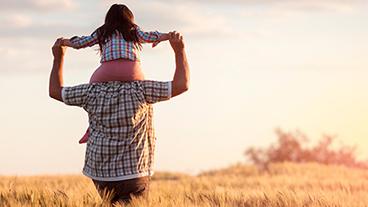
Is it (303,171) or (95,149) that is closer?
(95,149)

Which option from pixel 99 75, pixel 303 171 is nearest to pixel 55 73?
pixel 99 75

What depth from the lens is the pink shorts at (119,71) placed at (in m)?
6.07

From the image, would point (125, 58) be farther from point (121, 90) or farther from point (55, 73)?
point (55, 73)

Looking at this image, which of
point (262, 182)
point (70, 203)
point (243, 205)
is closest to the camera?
point (70, 203)

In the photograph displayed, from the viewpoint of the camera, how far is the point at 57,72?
6.35 metres

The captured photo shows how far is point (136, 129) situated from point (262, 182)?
588cm

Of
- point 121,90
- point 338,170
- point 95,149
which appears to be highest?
point 121,90

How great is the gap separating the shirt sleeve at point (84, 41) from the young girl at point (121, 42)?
0.05 meters

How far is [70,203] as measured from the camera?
5641 millimetres

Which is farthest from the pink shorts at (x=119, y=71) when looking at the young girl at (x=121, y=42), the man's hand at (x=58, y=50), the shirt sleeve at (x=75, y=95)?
the man's hand at (x=58, y=50)

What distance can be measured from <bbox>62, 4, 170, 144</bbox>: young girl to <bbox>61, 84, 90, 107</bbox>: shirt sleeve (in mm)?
141

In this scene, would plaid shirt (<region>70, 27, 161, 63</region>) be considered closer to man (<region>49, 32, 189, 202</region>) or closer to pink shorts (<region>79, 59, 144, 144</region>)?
pink shorts (<region>79, 59, 144, 144</region>)

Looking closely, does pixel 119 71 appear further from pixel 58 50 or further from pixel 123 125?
pixel 58 50

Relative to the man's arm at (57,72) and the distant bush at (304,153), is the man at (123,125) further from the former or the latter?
the distant bush at (304,153)
